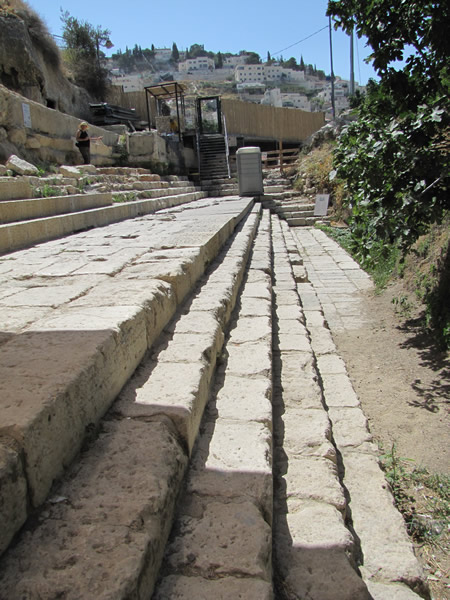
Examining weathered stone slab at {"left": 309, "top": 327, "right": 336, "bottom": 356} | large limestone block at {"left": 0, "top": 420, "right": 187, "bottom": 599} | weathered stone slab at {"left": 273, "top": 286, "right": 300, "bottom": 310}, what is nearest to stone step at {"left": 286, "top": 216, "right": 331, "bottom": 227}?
weathered stone slab at {"left": 273, "top": 286, "right": 300, "bottom": 310}

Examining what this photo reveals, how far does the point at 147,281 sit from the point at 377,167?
279 centimetres

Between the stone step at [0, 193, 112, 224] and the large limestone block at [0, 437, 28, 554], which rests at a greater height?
the stone step at [0, 193, 112, 224]

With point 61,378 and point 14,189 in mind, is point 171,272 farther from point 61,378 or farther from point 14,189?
point 14,189

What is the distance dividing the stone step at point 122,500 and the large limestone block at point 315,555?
231mm

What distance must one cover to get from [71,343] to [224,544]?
39.2 inches

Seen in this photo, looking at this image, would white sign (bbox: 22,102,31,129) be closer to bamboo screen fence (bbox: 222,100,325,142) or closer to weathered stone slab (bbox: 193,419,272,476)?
weathered stone slab (bbox: 193,419,272,476)

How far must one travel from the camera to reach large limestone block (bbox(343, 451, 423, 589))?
1.76m

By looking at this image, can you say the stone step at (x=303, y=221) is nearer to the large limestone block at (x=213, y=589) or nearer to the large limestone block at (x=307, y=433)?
the large limestone block at (x=307, y=433)

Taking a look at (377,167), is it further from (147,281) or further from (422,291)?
(147,281)

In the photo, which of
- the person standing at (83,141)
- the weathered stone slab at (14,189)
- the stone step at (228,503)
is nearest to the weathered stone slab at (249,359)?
the stone step at (228,503)

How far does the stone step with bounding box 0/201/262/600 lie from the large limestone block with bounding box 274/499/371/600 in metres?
0.23

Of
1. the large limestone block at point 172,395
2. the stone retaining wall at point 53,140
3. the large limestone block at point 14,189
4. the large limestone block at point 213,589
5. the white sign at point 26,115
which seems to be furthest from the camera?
the white sign at point 26,115

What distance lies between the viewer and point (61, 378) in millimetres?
1597

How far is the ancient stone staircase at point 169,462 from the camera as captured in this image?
1.26 metres
